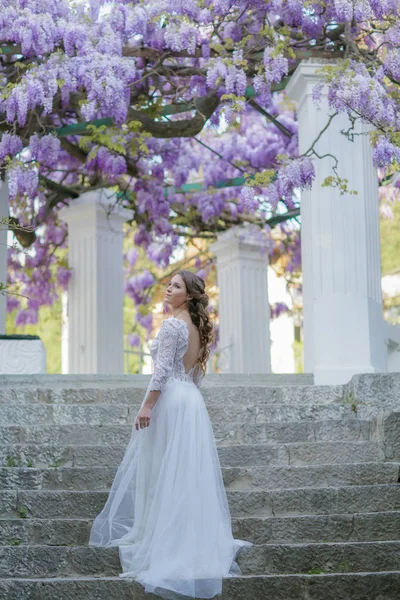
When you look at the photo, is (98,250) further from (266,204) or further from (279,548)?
(279,548)

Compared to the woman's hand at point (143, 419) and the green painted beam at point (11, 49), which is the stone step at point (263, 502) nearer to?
the woman's hand at point (143, 419)

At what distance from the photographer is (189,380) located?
5434mm

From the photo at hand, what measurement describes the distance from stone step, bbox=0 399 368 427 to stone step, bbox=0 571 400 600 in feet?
5.87

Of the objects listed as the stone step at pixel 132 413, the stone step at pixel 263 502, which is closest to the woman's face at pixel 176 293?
the stone step at pixel 263 502

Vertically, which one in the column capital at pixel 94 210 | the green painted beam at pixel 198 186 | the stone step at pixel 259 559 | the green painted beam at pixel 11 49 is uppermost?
the green painted beam at pixel 11 49

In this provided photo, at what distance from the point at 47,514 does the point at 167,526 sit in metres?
0.89

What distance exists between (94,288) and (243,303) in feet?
6.50

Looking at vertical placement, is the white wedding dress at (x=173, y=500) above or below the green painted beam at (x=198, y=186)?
below

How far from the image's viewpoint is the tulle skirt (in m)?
4.86

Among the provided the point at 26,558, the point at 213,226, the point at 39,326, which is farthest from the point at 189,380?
the point at 39,326

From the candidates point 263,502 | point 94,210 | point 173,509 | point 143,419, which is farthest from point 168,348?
point 94,210

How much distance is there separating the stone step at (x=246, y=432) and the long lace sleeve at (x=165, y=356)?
137 cm

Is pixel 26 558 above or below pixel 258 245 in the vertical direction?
below

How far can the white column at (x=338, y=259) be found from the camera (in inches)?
336
